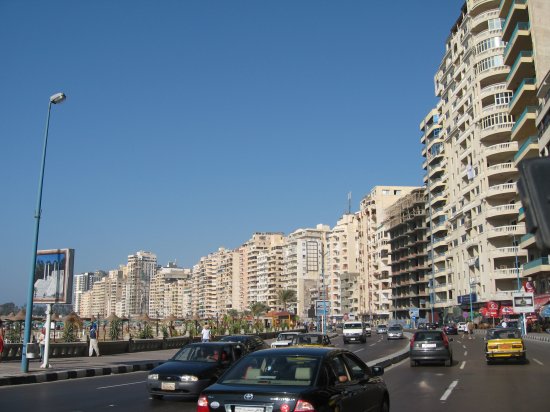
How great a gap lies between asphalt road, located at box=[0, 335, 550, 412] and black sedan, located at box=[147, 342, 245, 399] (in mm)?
308

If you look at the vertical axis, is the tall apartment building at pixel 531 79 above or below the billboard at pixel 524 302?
above

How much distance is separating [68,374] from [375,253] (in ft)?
426

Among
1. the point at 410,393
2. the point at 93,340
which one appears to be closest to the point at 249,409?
the point at 410,393

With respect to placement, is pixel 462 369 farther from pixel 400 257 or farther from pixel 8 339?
pixel 400 257

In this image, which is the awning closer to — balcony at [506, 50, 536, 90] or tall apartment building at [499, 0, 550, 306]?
tall apartment building at [499, 0, 550, 306]

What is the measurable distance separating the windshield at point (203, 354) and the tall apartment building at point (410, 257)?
91.4 m

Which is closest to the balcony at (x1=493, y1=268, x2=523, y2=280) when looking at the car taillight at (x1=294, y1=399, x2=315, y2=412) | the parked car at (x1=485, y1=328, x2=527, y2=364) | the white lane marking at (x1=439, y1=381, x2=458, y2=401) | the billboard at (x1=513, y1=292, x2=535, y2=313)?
the billboard at (x1=513, y1=292, x2=535, y2=313)

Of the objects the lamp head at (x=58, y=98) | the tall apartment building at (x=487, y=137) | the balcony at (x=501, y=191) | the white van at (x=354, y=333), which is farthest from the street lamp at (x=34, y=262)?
the balcony at (x=501, y=191)

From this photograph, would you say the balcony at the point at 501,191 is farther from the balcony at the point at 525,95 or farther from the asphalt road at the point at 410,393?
the asphalt road at the point at 410,393

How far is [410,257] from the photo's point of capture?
11594 cm

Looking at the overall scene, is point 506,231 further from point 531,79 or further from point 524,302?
point 524,302

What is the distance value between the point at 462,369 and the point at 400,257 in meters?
104

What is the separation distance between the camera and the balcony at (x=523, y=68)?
58.5 meters

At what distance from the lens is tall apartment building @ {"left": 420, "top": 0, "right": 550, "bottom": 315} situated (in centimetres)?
6009
